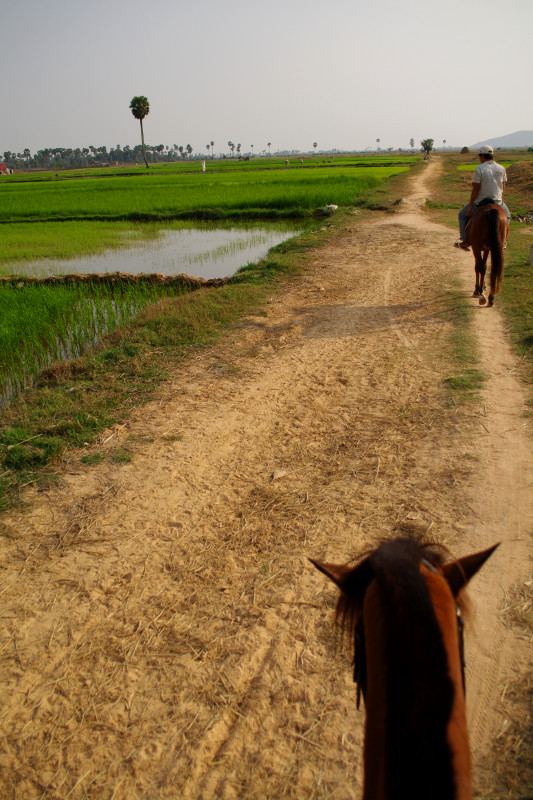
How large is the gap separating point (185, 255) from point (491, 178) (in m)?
8.13

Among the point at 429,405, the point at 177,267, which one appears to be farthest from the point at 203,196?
the point at 429,405

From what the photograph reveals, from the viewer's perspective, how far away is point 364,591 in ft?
3.21

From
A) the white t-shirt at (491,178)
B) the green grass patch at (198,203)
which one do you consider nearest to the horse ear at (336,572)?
the white t-shirt at (491,178)

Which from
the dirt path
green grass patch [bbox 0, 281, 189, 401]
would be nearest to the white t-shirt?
the dirt path

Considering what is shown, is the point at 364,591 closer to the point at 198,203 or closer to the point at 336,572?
the point at 336,572

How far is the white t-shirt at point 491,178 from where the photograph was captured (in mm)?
5684

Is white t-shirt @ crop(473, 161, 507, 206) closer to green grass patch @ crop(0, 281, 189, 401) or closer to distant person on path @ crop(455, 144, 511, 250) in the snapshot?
distant person on path @ crop(455, 144, 511, 250)

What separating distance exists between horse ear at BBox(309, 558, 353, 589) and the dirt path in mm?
1031

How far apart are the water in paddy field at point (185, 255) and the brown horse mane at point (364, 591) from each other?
9737 mm

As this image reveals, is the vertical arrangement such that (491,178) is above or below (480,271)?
above

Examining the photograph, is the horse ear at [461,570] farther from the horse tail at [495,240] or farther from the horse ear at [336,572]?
the horse tail at [495,240]

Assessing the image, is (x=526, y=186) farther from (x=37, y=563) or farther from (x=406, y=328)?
(x=37, y=563)

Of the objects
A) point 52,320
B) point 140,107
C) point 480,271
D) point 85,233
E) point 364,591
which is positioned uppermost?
point 140,107

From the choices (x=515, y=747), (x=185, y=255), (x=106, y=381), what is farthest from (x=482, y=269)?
(x=185, y=255)
